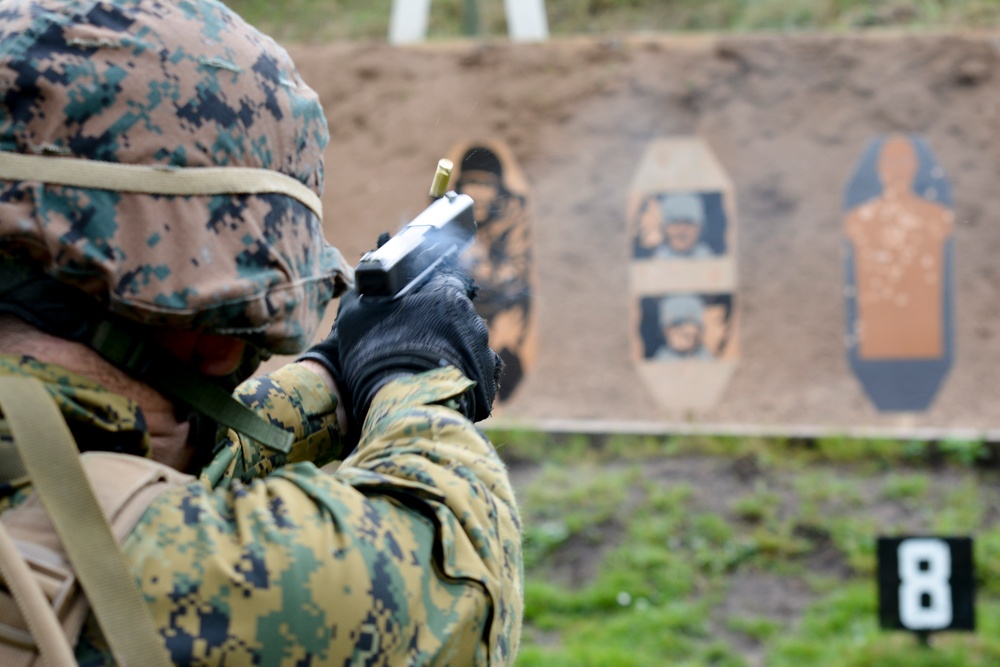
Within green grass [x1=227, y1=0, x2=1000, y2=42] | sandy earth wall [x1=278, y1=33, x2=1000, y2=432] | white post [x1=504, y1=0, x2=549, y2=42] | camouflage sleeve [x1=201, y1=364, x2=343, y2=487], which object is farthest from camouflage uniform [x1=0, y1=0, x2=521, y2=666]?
green grass [x1=227, y1=0, x2=1000, y2=42]

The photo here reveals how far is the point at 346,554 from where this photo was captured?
86cm

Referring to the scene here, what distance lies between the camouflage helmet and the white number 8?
9.48 feet

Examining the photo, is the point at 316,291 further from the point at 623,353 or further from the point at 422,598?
the point at 623,353

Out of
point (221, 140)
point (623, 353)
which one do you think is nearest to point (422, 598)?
point (221, 140)

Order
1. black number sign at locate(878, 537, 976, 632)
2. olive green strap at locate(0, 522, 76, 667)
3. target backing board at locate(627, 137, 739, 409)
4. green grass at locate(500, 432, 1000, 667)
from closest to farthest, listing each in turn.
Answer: olive green strap at locate(0, 522, 76, 667) → black number sign at locate(878, 537, 976, 632) → green grass at locate(500, 432, 1000, 667) → target backing board at locate(627, 137, 739, 409)

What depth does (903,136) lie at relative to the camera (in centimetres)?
571

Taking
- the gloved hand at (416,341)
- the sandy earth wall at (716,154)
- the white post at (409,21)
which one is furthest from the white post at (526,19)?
the gloved hand at (416,341)

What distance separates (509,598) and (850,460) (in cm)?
405

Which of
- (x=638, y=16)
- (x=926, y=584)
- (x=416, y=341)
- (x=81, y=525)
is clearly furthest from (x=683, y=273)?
(x=81, y=525)

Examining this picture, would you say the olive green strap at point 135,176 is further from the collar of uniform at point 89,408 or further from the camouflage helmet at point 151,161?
the collar of uniform at point 89,408

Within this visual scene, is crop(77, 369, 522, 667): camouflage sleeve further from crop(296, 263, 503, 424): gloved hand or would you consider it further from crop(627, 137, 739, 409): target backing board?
crop(627, 137, 739, 409): target backing board

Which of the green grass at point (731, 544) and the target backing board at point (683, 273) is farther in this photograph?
the target backing board at point (683, 273)

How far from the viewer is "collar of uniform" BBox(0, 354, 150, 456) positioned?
2.88ft

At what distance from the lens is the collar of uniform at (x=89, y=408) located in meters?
0.88
